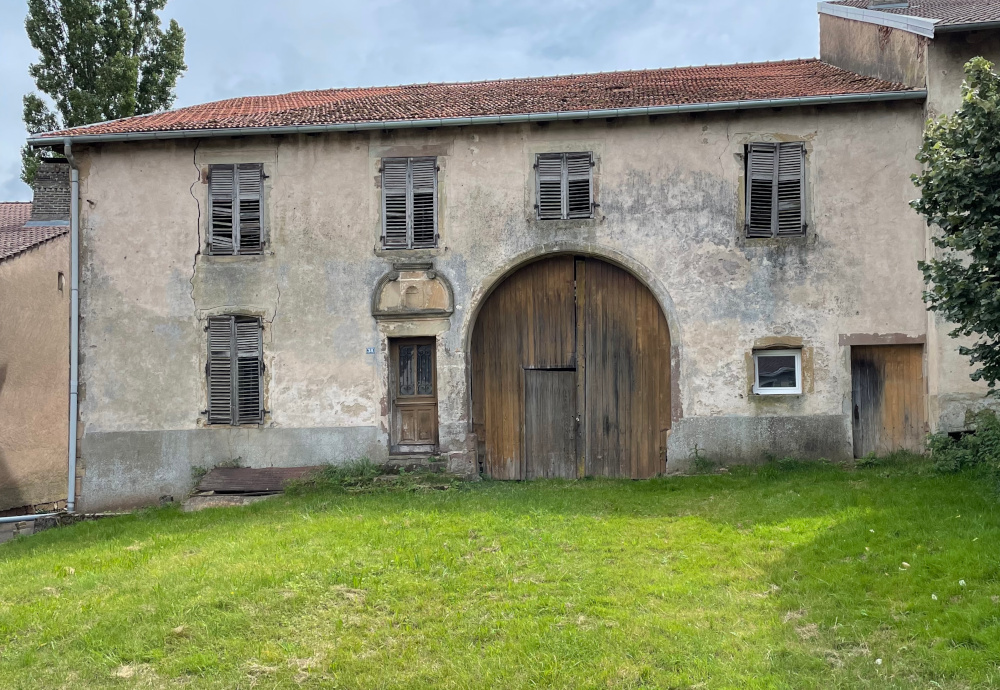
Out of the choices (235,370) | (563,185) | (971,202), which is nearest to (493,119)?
(563,185)

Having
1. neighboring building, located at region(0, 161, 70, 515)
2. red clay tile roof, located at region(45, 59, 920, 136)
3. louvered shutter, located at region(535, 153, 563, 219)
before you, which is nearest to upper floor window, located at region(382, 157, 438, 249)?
red clay tile roof, located at region(45, 59, 920, 136)

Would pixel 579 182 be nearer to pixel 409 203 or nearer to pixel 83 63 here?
pixel 409 203

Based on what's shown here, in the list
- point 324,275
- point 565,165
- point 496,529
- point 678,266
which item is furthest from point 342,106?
point 496,529

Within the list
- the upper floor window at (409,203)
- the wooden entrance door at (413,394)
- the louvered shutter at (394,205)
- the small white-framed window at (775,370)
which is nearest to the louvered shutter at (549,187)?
the upper floor window at (409,203)

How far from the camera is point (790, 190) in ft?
39.4

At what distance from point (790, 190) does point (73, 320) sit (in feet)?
34.6

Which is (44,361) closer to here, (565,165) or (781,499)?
(565,165)

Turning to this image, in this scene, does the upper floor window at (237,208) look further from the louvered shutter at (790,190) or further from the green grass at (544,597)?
the louvered shutter at (790,190)

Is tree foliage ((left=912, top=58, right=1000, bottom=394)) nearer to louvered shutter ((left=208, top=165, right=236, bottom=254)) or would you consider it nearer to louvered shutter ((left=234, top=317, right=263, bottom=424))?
louvered shutter ((left=234, top=317, right=263, bottom=424))

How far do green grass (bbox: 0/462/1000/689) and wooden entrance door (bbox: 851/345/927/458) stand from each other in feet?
4.83

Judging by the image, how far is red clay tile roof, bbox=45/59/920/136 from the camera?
12.2m

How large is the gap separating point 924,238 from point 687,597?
23.9 ft

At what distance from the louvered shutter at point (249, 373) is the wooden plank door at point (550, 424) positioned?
12.9 feet

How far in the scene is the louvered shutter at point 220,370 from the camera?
12.6 metres
